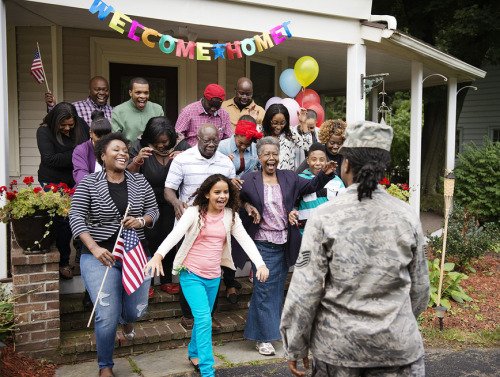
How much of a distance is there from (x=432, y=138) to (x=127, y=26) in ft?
34.5

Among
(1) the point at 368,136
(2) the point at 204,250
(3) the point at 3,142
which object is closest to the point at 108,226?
(2) the point at 204,250

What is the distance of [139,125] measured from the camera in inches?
228

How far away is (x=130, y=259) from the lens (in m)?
3.91

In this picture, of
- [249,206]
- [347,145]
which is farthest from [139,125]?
[347,145]

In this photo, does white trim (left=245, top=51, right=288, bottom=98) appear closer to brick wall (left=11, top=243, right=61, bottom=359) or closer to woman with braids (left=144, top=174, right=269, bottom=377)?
woman with braids (left=144, top=174, right=269, bottom=377)

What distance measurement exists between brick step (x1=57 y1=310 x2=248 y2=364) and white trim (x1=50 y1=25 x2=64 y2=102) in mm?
4192

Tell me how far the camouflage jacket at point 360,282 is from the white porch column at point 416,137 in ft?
22.2

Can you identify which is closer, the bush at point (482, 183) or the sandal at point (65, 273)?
the sandal at point (65, 273)

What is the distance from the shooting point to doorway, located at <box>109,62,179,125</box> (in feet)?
27.0

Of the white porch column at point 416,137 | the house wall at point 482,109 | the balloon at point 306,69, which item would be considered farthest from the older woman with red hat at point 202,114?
the house wall at point 482,109

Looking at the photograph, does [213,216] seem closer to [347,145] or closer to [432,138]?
[347,145]

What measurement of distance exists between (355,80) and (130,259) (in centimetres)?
487

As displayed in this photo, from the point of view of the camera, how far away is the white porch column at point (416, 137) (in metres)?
8.91

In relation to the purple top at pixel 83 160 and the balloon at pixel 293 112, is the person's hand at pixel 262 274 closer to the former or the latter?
the purple top at pixel 83 160
